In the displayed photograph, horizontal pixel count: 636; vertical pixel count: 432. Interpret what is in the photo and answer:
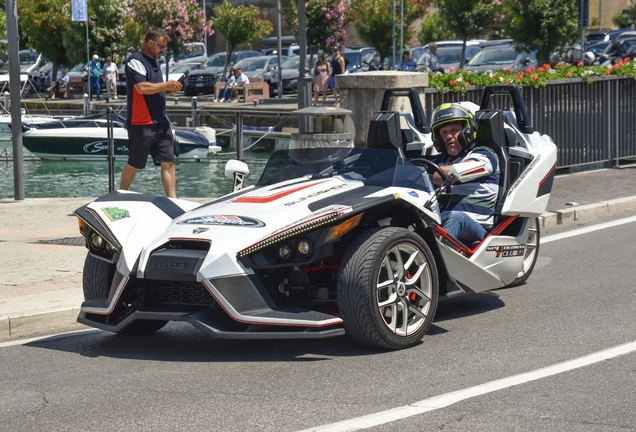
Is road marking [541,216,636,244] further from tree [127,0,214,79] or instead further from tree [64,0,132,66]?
tree [64,0,132,66]

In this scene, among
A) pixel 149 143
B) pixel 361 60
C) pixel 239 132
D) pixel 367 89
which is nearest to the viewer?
pixel 149 143


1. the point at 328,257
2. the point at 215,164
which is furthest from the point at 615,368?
the point at 215,164

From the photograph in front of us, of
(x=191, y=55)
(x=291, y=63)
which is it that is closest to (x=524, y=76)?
(x=291, y=63)

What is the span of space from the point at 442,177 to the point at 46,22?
139ft

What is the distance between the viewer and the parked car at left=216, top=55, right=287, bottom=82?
40.3 meters

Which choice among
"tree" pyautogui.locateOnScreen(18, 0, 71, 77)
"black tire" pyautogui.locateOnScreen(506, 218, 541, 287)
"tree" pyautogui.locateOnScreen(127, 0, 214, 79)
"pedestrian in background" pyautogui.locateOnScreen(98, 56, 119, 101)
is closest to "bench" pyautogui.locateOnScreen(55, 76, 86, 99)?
"tree" pyautogui.locateOnScreen(18, 0, 71, 77)

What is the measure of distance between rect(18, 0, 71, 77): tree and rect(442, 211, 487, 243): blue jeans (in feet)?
137

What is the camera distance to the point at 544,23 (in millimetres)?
29812

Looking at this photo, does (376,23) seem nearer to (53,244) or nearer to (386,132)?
(53,244)

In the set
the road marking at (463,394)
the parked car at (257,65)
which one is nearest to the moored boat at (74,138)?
the road marking at (463,394)

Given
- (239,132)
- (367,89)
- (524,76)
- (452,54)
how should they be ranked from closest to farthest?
1. (367,89)
2. (524,76)
3. (239,132)
4. (452,54)

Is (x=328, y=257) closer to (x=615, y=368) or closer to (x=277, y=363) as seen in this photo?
(x=277, y=363)

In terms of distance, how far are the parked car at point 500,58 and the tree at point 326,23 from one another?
888cm

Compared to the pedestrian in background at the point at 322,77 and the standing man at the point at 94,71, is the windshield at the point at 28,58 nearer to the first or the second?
the standing man at the point at 94,71
